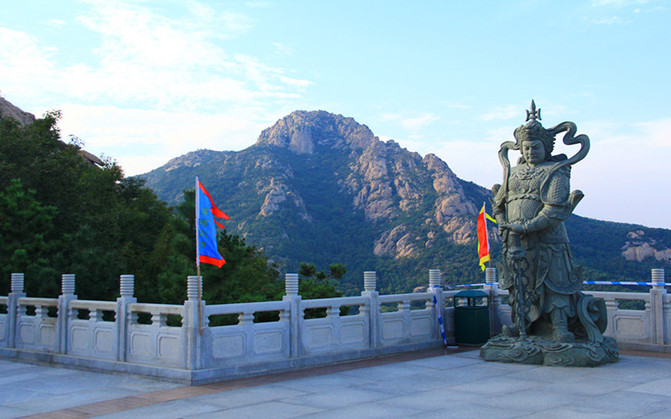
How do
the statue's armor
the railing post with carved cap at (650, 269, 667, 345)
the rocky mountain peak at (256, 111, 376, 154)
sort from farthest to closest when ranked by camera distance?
the rocky mountain peak at (256, 111, 376, 154) → the railing post with carved cap at (650, 269, 667, 345) → the statue's armor

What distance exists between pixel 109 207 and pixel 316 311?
12.5m

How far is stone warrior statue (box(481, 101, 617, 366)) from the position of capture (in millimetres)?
10094

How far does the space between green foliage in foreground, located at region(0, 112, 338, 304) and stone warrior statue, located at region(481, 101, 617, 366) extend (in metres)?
7.39

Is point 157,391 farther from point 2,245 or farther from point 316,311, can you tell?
point 2,245

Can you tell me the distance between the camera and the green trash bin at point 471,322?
497 inches

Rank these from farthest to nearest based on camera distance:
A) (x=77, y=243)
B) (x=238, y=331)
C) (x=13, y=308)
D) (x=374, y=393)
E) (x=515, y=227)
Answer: (x=77, y=243) → (x=13, y=308) → (x=515, y=227) → (x=238, y=331) → (x=374, y=393)

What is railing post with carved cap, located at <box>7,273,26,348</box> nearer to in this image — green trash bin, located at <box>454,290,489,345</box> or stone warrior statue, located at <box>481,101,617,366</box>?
green trash bin, located at <box>454,290,489,345</box>

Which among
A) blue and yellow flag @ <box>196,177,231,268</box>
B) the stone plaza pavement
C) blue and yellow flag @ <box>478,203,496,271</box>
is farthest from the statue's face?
blue and yellow flag @ <box>196,177,231,268</box>

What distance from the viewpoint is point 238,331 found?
935cm

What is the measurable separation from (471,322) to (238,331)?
5.48 metres

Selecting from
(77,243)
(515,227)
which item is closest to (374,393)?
(515,227)

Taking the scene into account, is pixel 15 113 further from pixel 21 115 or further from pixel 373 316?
pixel 373 316

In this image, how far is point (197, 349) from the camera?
8883 millimetres

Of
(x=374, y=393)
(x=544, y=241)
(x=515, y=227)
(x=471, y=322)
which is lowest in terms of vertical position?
(x=374, y=393)
